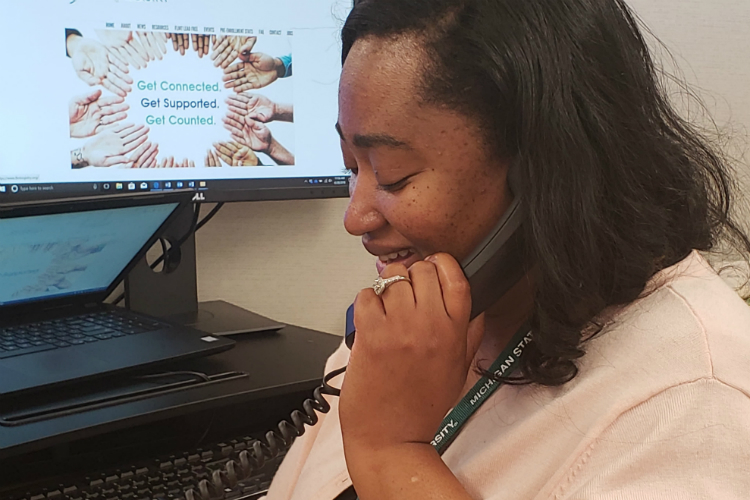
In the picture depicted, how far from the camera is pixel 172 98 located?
107 centimetres

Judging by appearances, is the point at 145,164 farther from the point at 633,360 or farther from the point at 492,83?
the point at 633,360

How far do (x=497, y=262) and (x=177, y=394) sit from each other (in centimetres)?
39

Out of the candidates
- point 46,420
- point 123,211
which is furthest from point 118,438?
point 123,211

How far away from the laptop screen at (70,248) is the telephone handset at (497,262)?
47 centimetres

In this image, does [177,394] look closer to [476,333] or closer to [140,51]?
[476,333]

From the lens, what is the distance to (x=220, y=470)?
2.55 ft

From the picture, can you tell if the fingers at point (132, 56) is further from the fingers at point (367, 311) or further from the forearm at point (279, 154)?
the fingers at point (367, 311)

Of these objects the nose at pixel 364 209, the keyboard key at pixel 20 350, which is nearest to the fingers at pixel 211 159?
the keyboard key at pixel 20 350

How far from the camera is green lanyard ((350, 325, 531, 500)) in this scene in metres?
0.65

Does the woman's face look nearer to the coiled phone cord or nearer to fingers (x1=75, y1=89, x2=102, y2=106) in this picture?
the coiled phone cord

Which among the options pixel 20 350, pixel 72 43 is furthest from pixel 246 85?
pixel 20 350

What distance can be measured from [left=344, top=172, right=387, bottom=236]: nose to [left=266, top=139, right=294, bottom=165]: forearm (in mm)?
484

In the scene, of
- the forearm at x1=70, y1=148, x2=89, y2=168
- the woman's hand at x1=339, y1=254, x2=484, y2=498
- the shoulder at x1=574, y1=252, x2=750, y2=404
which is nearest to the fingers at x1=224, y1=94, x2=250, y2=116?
the forearm at x1=70, y1=148, x2=89, y2=168

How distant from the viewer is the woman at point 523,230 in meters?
0.59
